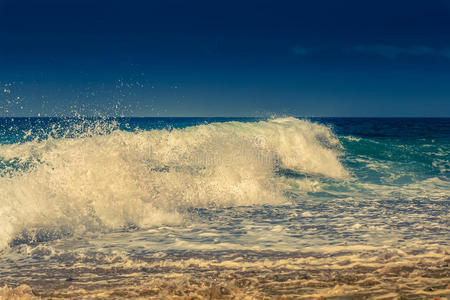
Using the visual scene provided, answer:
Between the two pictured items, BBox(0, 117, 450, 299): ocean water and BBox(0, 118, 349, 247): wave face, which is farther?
BBox(0, 118, 349, 247): wave face

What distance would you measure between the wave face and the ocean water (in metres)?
0.02

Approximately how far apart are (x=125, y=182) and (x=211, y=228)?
2.07 metres

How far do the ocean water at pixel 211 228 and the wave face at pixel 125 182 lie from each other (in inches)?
0.9

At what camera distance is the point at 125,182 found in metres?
6.61

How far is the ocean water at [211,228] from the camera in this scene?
331 cm

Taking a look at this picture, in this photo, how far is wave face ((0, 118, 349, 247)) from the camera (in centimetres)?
538

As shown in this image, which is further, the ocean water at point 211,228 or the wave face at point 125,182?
the wave face at point 125,182

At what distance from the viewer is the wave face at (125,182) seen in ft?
17.6

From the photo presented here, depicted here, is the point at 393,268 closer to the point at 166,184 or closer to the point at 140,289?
the point at 140,289

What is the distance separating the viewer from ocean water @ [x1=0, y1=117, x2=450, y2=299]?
3.31 meters

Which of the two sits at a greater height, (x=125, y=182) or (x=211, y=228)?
(x=125, y=182)

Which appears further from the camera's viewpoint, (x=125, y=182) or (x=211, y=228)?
(x=125, y=182)

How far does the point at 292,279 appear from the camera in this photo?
11.1 ft

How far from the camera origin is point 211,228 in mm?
5227
